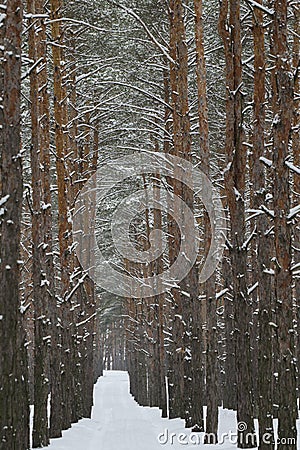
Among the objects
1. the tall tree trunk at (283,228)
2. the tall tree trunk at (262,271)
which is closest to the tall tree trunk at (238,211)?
the tall tree trunk at (262,271)

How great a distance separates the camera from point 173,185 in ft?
55.6

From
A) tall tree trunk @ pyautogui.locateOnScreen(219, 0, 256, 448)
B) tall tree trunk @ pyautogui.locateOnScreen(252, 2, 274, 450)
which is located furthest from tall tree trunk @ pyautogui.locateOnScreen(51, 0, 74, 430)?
tall tree trunk @ pyautogui.locateOnScreen(252, 2, 274, 450)

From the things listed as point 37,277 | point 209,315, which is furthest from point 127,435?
point 37,277

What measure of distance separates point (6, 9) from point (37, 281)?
20.0 ft

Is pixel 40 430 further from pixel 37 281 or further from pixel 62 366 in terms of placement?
pixel 62 366

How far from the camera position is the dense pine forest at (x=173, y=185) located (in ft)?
25.7

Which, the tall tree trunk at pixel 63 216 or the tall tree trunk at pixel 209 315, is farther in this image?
the tall tree trunk at pixel 63 216

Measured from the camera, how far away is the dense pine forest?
7.84 m

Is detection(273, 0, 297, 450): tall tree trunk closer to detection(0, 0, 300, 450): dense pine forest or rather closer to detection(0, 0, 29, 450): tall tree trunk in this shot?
Result: detection(0, 0, 300, 450): dense pine forest

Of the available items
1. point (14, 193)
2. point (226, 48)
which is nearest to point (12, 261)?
point (14, 193)

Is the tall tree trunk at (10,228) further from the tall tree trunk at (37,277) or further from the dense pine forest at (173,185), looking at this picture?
the tall tree trunk at (37,277)

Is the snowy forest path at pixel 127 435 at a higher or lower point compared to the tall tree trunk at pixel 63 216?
lower

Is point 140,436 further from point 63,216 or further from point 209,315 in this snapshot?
point 63,216

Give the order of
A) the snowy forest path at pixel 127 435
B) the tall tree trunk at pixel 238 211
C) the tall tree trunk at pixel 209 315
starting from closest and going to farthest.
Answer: the tall tree trunk at pixel 238 211 → the tall tree trunk at pixel 209 315 → the snowy forest path at pixel 127 435
